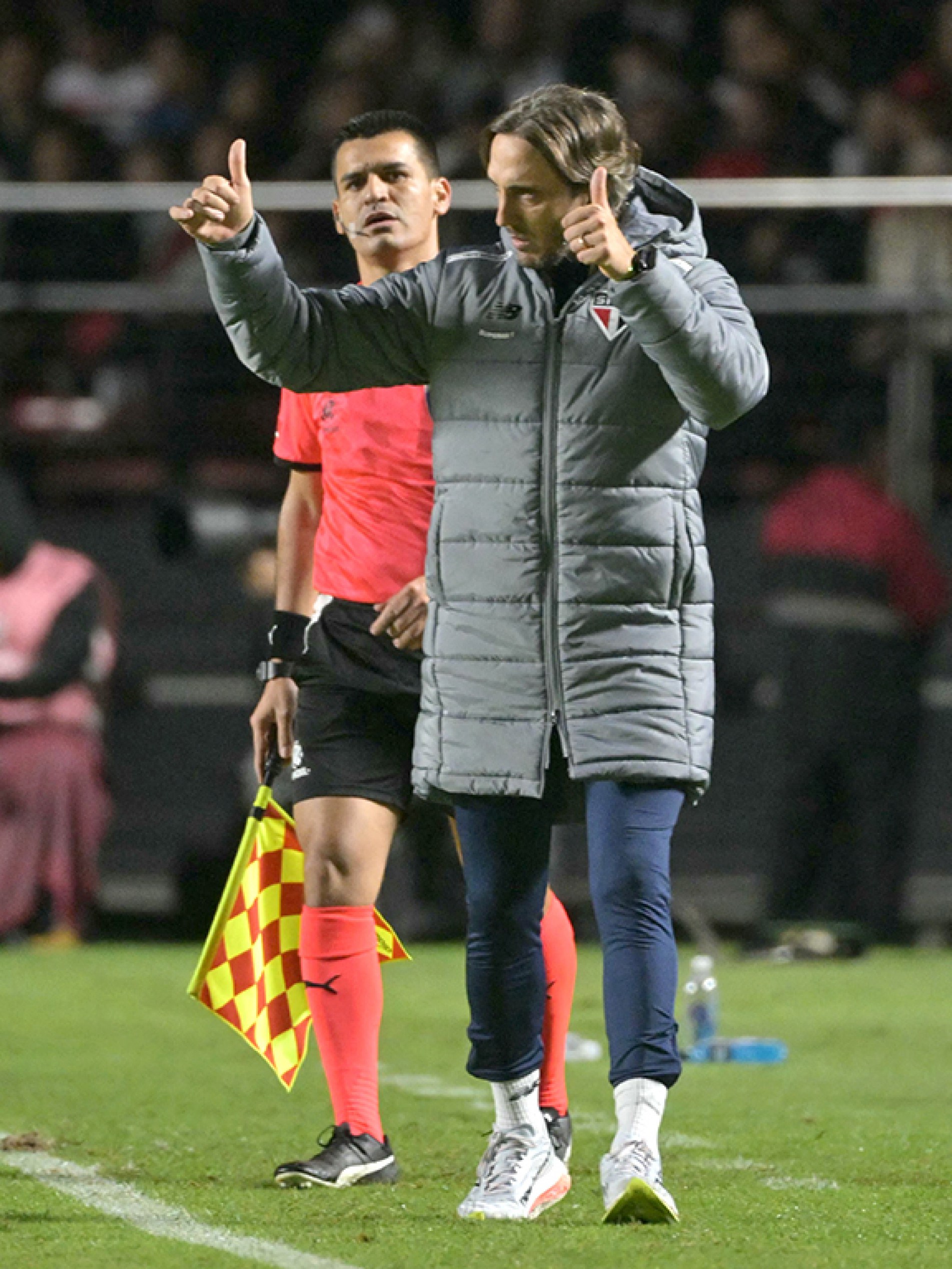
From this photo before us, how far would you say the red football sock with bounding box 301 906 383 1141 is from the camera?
470 centimetres

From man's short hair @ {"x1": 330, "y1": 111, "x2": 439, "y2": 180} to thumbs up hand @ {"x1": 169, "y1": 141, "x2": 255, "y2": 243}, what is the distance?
1.10 metres

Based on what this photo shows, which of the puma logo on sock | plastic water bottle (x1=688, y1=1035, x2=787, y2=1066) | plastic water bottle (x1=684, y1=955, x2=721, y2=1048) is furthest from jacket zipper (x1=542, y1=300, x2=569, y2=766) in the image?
plastic water bottle (x1=688, y1=1035, x2=787, y2=1066)

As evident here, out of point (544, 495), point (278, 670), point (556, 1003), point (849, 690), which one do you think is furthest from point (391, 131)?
point (849, 690)


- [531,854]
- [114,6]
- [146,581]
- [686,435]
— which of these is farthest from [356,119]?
[114,6]

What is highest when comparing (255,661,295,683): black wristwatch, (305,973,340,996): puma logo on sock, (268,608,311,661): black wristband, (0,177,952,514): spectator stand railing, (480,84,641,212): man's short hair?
(0,177,952,514): spectator stand railing

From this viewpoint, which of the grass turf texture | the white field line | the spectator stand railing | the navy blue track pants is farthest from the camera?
the spectator stand railing

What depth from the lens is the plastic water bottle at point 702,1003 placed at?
20.9ft

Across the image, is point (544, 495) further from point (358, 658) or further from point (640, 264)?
point (358, 658)

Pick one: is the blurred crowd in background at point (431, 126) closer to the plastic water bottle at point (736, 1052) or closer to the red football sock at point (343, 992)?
the plastic water bottle at point (736, 1052)

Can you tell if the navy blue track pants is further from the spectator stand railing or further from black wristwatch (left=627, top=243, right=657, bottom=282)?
the spectator stand railing

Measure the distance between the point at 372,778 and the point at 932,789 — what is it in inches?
246

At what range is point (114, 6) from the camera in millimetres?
13844

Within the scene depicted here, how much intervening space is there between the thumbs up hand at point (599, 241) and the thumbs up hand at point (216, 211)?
52 centimetres

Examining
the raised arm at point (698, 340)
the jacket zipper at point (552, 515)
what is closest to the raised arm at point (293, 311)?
the jacket zipper at point (552, 515)
